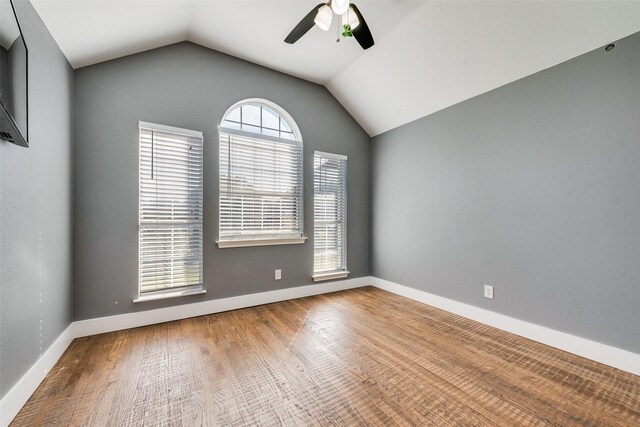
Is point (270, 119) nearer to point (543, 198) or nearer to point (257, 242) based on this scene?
point (257, 242)

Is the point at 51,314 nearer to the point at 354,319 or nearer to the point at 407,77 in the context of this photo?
the point at 354,319

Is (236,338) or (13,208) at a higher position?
(13,208)

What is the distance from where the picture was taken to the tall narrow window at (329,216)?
12.0ft

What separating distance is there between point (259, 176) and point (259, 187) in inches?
5.4

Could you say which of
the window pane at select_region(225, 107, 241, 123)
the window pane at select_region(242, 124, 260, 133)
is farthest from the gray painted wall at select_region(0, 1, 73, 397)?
the window pane at select_region(242, 124, 260, 133)

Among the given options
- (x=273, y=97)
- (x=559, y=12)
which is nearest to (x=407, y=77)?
(x=559, y=12)

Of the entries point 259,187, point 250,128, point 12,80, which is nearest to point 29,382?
point 12,80

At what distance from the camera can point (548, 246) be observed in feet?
7.45

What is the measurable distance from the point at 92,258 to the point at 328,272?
2.66 meters

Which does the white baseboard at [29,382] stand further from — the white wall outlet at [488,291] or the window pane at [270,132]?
the white wall outlet at [488,291]

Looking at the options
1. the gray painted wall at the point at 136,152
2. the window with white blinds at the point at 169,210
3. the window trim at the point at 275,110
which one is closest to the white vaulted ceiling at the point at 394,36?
the gray painted wall at the point at 136,152

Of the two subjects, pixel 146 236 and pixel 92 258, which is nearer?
pixel 92 258

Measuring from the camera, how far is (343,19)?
1883 millimetres

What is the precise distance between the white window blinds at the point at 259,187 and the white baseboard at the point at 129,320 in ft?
2.43
